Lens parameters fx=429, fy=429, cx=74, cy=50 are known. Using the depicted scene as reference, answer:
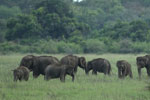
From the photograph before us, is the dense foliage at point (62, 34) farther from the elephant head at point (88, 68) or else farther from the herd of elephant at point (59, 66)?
the herd of elephant at point (59, 66)

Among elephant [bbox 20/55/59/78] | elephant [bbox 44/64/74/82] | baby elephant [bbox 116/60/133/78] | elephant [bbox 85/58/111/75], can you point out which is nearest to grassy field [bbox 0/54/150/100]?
elephant [bbox 44/64/74/82]

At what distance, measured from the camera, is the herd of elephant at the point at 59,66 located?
53.1 feet

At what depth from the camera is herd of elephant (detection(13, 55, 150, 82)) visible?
16172 millimetres

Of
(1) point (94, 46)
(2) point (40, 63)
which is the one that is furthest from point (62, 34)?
(2) point (40, 63)

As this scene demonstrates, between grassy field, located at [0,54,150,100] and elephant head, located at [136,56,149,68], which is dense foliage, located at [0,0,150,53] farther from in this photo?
grassy field, located at [0,54,150,100]

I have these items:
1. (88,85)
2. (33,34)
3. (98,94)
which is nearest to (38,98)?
(98,94)

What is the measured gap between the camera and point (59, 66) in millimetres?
16250

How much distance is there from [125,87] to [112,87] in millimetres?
473

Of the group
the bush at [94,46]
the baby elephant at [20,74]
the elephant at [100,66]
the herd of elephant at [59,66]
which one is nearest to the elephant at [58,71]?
the herd of elephant at [59,66]

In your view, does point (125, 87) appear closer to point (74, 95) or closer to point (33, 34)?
point (74, 95)

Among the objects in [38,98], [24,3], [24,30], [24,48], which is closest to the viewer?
[38,98]

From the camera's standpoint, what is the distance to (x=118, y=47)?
1700 inches

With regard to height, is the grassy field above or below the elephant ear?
above

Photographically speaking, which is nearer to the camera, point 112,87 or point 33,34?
point 112,87
